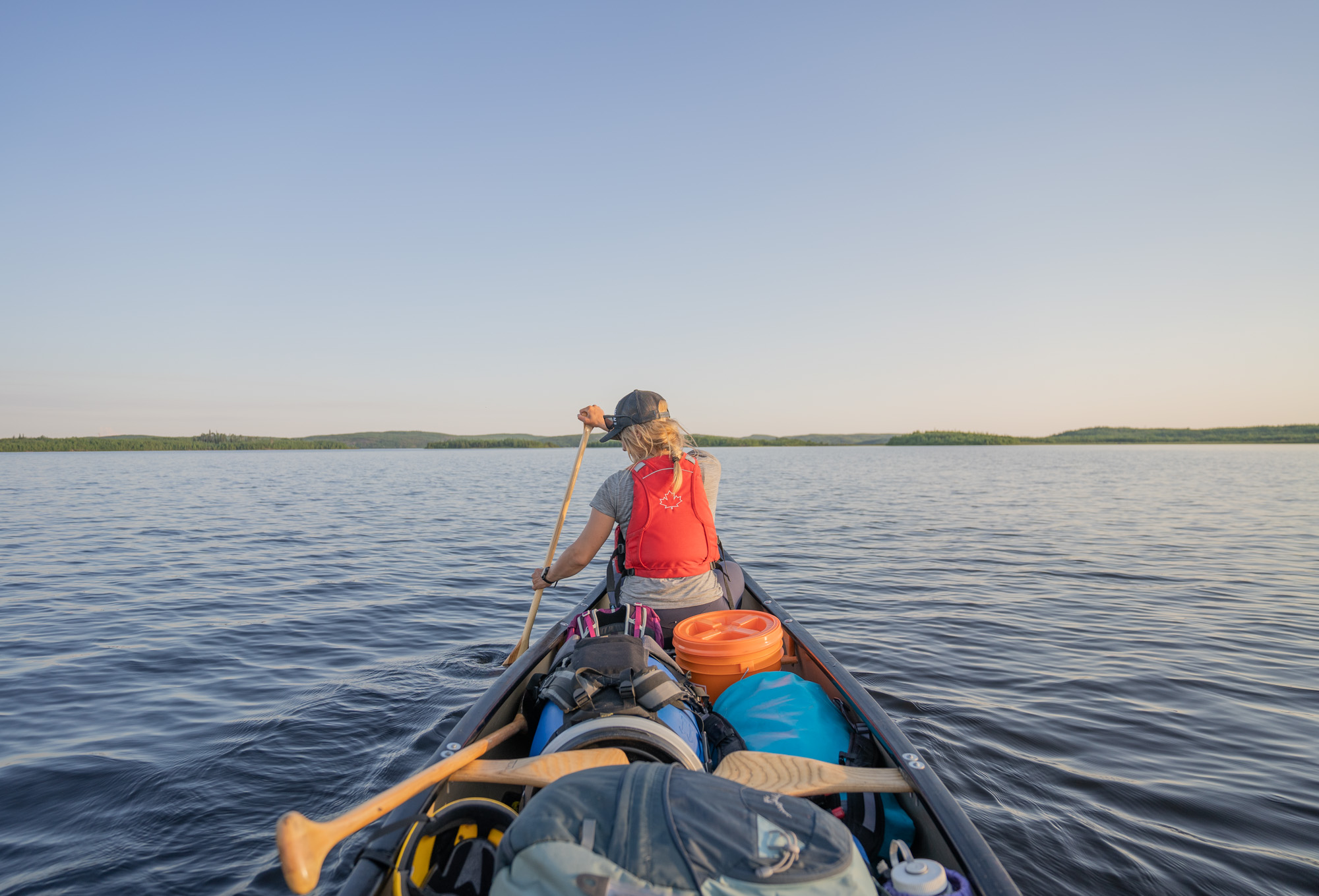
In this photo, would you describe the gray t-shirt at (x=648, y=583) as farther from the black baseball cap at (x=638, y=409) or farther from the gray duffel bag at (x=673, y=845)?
the gray duffel bag at (x=673, y=845)

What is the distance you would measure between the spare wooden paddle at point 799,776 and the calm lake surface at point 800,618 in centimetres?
150

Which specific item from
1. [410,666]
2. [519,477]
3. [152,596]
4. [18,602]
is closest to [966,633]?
[410,666]

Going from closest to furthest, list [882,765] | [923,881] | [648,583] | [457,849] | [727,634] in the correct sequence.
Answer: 1. [923,881]
2. [457,849]
3. [882,765]
4. [727,634]
5. [648,583]

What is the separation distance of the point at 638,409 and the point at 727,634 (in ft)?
5.13

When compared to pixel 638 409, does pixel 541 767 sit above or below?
below

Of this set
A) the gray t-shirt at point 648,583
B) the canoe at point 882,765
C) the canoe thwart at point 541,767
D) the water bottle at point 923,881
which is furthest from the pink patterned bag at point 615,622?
the water bottle at point 923,881

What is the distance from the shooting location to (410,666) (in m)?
6.34

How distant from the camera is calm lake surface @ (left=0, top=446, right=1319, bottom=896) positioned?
3.56m

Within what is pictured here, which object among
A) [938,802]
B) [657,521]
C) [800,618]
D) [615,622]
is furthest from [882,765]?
[800,618]

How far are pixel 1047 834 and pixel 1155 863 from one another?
475 millimetres

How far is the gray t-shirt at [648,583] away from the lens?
14.1ft

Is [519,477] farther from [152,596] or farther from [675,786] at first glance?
[675,786]

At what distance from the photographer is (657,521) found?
14.0 feet

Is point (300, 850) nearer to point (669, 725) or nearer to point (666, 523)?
point (669, 725)
